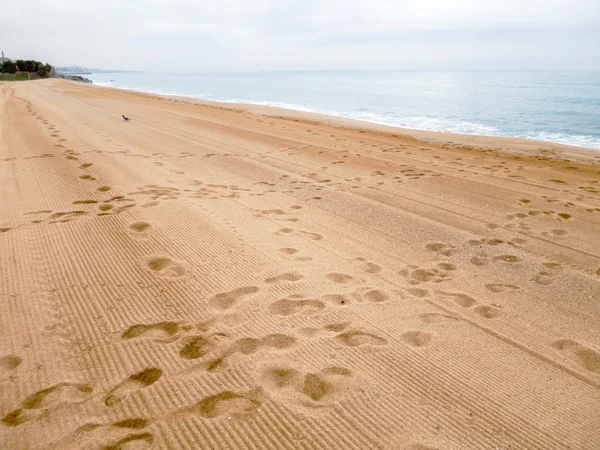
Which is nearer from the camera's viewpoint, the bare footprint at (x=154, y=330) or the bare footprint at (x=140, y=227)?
the bare footprint at (x=154, y=330)

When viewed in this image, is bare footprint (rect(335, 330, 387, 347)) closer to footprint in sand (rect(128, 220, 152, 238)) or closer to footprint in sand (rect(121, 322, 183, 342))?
footprint in sand (rect(121, 322, 183, 342))

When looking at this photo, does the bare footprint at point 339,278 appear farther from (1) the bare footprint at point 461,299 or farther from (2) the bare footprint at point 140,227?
(2) the bare footprint at point 140,227

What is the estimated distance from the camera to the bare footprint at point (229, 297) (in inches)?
124

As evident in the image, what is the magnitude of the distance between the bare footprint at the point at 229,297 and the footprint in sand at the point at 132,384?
2.60 ft

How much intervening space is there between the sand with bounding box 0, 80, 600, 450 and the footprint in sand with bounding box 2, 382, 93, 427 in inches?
0.4

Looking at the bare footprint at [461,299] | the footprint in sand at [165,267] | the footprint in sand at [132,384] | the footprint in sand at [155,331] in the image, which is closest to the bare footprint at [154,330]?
the footprint in sand at [155,331]

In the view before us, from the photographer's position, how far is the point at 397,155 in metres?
9.31

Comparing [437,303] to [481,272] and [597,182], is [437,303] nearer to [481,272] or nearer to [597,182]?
[481,272]

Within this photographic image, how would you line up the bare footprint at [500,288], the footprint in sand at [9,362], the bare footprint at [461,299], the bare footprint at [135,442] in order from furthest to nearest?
the bare footprint at [500,288]
the bare footprint at [461,299]
the footprint in sand at [9,362]
the bare footprint at [135,442]

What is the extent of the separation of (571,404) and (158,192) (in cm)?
536

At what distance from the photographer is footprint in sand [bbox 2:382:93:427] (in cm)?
208

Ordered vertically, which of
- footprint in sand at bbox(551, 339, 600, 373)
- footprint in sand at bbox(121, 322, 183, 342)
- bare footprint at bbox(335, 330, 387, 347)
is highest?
footprint in sand at bbox(551, 339, 600, 373)

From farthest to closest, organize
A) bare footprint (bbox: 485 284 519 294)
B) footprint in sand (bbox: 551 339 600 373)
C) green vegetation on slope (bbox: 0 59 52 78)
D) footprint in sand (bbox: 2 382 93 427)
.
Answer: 1. green vegetation on slope (bbox: 0 59 52 78)
2. bare footprint (bbox: 485 284 519 294)
3. footprint in sand (bbox: 551 339 600 373)
4. footprint in sand (bbox: 2 382 93 427)

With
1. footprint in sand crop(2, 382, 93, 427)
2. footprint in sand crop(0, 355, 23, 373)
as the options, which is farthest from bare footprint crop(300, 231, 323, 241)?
footprint in sand crop(0, 355, 23, 373)
